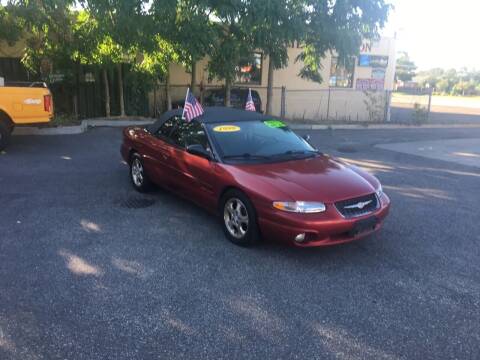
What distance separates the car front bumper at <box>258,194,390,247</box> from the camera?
Answer: 4.20m

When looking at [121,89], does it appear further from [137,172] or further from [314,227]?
[314,227]

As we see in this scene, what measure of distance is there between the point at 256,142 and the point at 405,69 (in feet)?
290

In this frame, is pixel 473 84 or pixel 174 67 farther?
A: pixel 473 84

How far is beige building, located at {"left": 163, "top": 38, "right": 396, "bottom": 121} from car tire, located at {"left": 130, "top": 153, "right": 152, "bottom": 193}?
440 inches

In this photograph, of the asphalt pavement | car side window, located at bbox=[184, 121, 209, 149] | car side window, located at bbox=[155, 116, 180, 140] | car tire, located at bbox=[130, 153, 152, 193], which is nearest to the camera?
the asphalt pavement

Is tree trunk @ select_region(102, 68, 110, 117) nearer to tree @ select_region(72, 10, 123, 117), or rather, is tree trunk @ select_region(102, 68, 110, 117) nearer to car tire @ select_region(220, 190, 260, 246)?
tree @ select_region(72, 10, 123, 117)

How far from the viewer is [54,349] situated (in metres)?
2.99

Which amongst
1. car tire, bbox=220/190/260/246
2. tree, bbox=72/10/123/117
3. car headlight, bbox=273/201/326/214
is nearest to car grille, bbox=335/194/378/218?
car headlight, bbox=273/201/326/214

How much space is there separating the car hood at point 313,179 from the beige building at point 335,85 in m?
13.0

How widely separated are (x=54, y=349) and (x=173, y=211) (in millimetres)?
3017

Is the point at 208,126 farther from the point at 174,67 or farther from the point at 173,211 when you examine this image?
the point at 174,67

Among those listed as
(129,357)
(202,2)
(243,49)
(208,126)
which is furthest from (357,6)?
(129,357)

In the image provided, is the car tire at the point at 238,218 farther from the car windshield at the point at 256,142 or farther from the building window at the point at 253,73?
the building window at the point at 253,73

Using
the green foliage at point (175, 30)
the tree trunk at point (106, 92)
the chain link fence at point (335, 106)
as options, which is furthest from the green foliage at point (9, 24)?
the chain link fence at point (335, 106)
